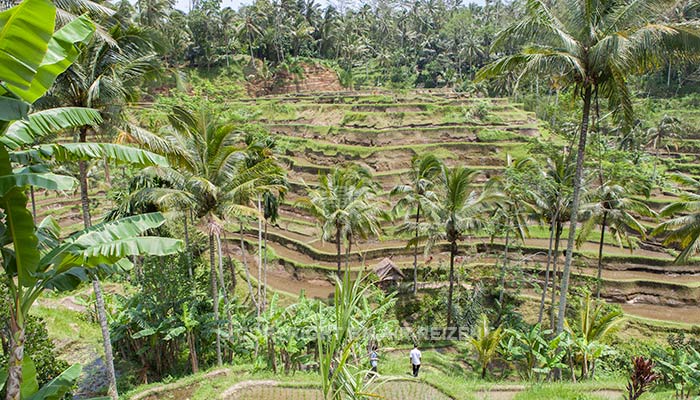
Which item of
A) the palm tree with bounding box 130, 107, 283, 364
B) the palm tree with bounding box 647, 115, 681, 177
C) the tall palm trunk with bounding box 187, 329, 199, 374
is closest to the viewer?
the palm tree with bounding box 130, 107, 283, 364

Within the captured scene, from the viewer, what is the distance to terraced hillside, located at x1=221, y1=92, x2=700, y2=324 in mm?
22625

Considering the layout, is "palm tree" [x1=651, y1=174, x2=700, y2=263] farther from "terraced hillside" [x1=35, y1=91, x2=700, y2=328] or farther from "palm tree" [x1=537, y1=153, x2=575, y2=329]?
"terraced hillside" [x1=35, y1=91, x2=700, y2=328]

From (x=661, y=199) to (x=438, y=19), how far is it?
62725 mm

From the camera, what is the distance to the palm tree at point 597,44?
9.22 meters

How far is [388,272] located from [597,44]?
1542 centimetres

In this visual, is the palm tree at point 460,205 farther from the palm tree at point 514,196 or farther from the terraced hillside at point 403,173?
the terraced hillside at point 403,173

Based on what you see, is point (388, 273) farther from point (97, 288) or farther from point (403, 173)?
point (97, 288)

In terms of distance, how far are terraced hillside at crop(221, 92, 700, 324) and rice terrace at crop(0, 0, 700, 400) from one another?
0.19 meters

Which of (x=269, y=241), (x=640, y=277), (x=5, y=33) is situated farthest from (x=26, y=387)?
(x=640, y=277)

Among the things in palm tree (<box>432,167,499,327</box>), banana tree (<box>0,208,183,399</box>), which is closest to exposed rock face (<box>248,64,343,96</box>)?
palm tree (<box>432,167,499,327</box>)

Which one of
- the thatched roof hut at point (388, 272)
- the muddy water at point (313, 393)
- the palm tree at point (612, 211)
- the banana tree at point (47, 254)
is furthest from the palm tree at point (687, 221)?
the banana tree at point (47, 254)

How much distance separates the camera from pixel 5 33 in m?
4.00

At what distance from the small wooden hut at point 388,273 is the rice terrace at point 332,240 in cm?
11

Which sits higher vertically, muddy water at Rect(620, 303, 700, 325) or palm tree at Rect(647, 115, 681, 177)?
palm tree at Rect(647, 115, 681, 177)
